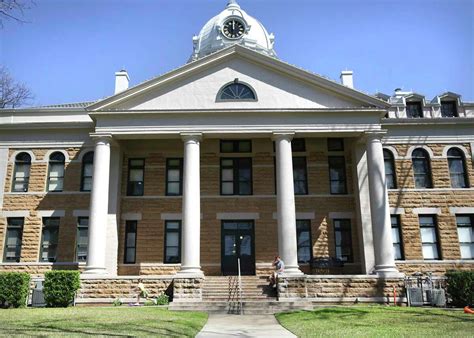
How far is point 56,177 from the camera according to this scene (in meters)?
24.5

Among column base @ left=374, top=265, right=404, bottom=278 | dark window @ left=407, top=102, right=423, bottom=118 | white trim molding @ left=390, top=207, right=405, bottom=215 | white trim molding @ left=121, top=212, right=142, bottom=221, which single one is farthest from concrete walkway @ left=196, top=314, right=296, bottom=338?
dark window @ left=407, top=102, right=423, bottom=118

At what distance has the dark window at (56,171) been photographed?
24406 millimetres

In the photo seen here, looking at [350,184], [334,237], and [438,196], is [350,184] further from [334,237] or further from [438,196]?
[438,196]

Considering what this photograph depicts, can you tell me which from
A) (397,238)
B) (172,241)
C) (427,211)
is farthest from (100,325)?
(427,211)

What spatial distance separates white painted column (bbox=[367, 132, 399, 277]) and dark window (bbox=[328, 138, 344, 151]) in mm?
3012

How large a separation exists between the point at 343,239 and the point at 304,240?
2.07 metres

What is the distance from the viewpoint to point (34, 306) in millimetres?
19281

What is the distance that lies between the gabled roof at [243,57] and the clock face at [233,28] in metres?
16.0

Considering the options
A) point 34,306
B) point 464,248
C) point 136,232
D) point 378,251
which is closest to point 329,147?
point 378,251

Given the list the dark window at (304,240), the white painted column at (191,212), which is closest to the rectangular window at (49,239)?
the white painted column at (191,212)

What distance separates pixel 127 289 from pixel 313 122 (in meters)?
11.7

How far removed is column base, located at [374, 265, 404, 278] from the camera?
2009cm

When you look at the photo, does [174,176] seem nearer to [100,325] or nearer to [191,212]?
[191,212]

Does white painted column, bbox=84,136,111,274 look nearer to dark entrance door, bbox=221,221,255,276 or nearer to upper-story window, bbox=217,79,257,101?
upper-story window, bbox=217,79,257,101
